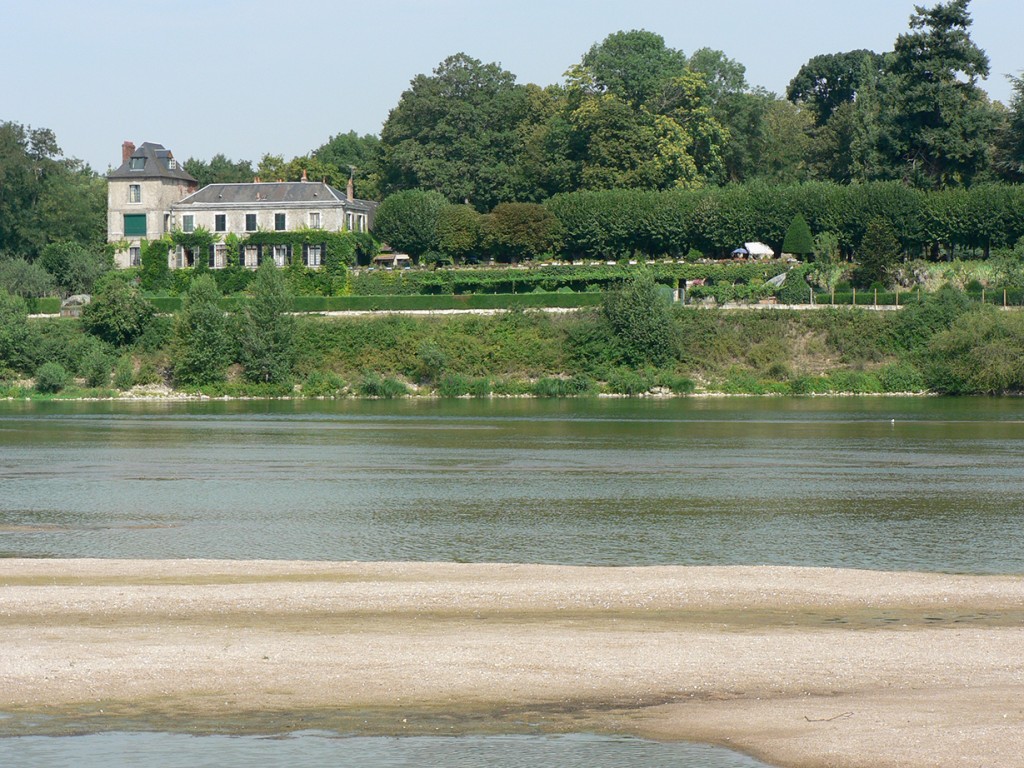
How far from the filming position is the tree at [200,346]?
255 feet

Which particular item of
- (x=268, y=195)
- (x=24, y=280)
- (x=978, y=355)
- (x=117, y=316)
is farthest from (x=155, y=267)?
(x=978, y=355)

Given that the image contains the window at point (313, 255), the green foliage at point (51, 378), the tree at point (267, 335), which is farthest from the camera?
the window at point (313, 255)

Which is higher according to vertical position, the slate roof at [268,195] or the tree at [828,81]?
the tree at [828,81]

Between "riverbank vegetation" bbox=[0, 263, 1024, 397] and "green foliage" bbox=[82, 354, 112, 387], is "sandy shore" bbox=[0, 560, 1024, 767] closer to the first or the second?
"riverbank vegetation" bbox=[0, 263, 1024, 397]

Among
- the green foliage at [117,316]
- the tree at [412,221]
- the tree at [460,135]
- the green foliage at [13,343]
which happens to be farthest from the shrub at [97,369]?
the tree at [460,135]

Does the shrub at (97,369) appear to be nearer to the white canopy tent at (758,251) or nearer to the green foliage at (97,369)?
the green foliage at (97,369)

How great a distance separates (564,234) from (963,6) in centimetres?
3273

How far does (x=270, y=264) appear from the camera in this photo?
81688 millimetres

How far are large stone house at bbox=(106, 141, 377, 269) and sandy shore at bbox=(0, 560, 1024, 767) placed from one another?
247ft

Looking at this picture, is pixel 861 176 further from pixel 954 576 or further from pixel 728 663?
pixel 728 663

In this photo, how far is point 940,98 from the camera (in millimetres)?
92250

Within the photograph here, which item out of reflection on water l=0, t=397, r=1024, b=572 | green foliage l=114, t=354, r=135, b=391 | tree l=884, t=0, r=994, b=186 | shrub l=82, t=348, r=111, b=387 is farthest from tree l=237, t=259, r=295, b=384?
tree l=884, t=0, r=994, b=186

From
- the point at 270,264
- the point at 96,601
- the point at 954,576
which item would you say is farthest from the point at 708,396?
the point at 96,601

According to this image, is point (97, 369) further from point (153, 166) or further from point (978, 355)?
point (978, 355)
